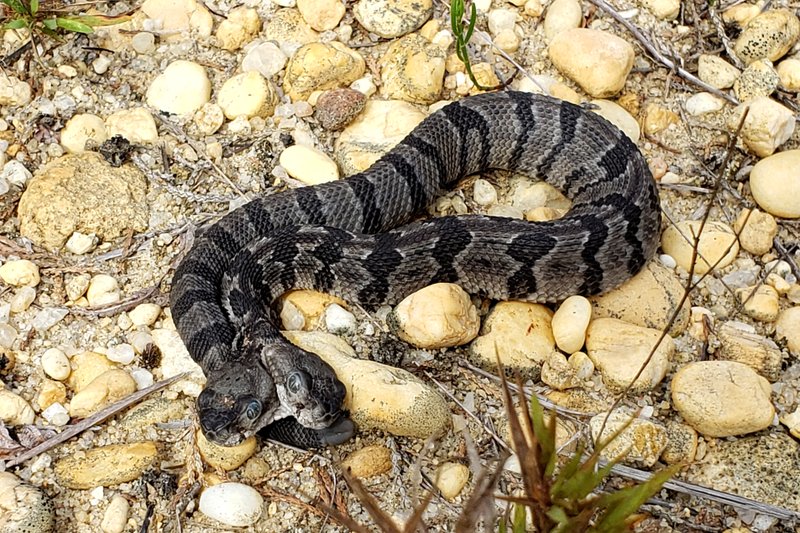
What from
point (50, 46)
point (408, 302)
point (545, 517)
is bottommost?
point (408, 302)

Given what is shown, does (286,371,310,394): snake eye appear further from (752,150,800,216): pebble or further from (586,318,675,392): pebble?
(752,150,800,216): pebble

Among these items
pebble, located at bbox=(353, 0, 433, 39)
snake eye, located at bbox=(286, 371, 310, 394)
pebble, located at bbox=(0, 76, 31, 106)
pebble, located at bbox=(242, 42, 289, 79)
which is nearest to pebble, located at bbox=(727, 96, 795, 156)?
pebble, located at bbox=(353, 0, 433, 39)

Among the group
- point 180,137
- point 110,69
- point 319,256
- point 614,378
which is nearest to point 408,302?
point 319,256

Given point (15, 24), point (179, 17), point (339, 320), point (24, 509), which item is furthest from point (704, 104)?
point (24, 509)

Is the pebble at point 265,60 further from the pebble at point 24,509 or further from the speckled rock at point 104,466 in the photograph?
the pebble at point 24,509

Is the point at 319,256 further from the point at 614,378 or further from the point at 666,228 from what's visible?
the point at 666,228

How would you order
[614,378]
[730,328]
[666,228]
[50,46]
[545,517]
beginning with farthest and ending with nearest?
[50,46]
[666,228]
[730,328]
[614,378]
[545,517]

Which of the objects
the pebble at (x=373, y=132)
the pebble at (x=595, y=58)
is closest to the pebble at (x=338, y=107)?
the pebble at (x=373, y=132)
